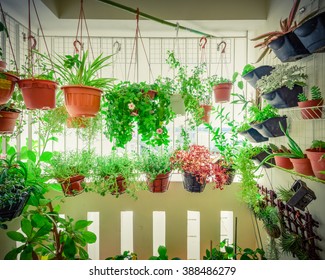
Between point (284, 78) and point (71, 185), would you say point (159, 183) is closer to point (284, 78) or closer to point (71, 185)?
point (71, 185)

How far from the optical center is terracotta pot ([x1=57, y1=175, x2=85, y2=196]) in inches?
62.1

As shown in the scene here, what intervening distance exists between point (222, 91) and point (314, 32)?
0.80 m

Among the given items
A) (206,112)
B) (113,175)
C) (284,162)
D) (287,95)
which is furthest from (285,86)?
(113,175)

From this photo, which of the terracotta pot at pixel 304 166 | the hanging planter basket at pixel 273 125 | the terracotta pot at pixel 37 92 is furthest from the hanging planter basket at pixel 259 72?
the terracotta pot at pixel 37 92

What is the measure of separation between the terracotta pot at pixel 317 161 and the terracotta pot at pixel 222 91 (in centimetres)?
A: 83

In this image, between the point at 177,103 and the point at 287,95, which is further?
the point at 177,103

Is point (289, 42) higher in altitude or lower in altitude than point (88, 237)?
higher

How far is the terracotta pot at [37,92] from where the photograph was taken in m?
1.08

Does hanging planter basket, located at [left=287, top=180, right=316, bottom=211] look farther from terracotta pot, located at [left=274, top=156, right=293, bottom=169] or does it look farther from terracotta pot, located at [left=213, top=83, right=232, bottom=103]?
terracotta pot, located at [left=213, top=83, right=232, bottom=103]

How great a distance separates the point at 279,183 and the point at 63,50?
246 centimetres

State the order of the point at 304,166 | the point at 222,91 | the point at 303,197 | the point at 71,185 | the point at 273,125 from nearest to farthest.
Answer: the point at 304,166 → the point at 303,197 → the point at 273,125 → the point at 71,185 → the point at 222,91

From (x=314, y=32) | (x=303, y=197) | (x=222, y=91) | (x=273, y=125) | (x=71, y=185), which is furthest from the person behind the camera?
(x=222, y=91)

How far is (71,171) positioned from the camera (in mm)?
1591

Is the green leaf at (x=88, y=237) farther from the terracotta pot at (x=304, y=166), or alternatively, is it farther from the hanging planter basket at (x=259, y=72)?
the hanging planter basket at (x=259, y=72)
